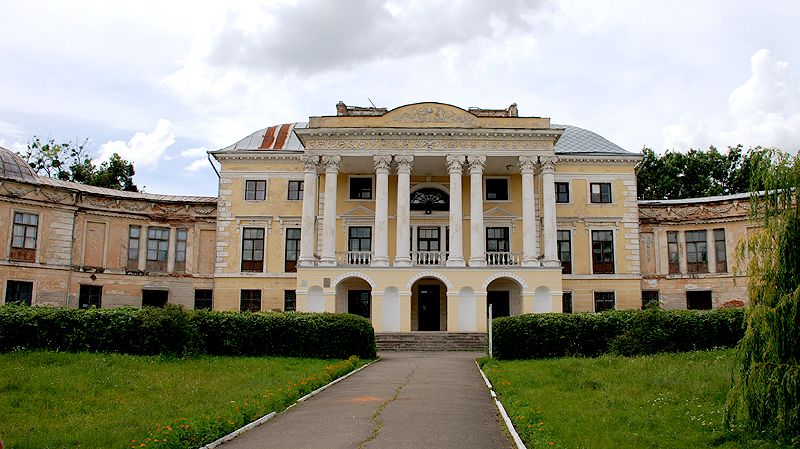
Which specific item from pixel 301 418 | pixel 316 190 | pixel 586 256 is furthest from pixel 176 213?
pixel 301 418

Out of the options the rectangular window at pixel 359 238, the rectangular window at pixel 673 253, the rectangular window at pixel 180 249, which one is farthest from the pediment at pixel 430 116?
the rectangular window at pixel 673 253

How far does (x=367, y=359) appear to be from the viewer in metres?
23.1

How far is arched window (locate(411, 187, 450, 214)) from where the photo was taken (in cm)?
3847

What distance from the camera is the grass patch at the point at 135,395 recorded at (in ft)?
31.3

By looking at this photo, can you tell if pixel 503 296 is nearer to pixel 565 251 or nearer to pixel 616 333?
pixel 565 251

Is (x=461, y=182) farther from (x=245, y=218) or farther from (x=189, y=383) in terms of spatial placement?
(x=189, y=383)

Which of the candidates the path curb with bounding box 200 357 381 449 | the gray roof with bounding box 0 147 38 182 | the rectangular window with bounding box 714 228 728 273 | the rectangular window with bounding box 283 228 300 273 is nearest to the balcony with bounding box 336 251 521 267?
the rectangular window with bounding box 283 228 300 273

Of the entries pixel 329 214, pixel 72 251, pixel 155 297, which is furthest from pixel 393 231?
pixel 72 251

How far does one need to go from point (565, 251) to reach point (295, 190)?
1527 cm

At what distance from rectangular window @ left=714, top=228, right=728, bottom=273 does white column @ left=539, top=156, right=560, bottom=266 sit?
10243mm

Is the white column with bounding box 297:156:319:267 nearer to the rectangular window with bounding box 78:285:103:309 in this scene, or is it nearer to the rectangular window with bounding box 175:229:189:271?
the rectangular window with bounding box 175:229:189:271

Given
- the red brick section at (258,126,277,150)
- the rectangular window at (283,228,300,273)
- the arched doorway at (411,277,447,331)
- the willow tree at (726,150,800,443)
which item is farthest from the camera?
the red brick section at (258,126,277,150)

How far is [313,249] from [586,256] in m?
14.8

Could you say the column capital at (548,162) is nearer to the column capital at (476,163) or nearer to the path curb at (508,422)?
the column capital at (476,163)
